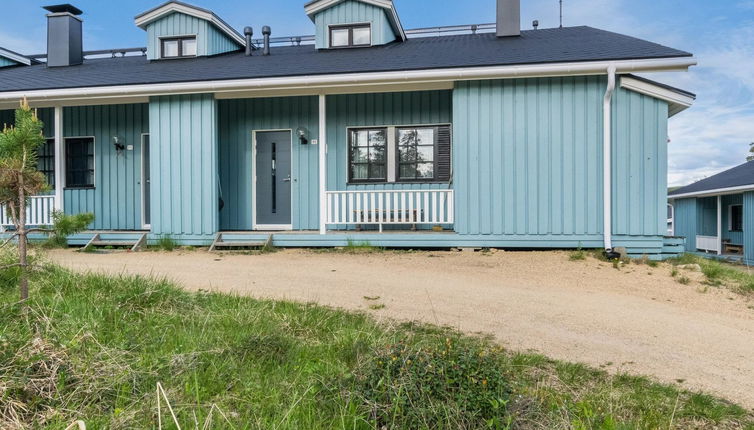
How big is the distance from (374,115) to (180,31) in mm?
5580

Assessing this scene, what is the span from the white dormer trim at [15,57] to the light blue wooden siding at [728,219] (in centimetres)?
2305

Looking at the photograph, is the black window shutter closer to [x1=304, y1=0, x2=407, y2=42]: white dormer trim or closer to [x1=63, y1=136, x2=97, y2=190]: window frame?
[x1=304, y1=0, x2=407, y2=42]: white dormer trim

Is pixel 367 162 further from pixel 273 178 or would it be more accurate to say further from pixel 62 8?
pixel 62 8

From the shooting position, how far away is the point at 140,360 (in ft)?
8.27

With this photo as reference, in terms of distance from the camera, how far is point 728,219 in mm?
17031

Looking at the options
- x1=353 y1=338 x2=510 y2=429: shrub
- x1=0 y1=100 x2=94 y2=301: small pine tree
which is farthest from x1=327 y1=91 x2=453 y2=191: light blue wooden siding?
x1=353 y1=338 x2=510 y2=429: shrub

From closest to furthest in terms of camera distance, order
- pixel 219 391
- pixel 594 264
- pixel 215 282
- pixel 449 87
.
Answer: pixel 219 391 < pixel 215 282 < pixel 594 264 < pixel 449 87

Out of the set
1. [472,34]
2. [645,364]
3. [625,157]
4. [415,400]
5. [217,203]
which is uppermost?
[472,34]

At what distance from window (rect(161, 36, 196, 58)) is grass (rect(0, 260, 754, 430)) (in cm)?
933

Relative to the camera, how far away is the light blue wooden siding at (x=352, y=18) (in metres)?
10.6

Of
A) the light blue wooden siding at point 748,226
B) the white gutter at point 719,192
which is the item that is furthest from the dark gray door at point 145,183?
the light blue wooden siding at point 748,226

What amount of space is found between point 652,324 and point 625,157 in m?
4.30

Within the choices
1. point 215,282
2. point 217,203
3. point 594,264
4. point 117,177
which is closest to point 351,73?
point 217,203

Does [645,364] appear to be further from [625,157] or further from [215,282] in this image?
[625,157]
